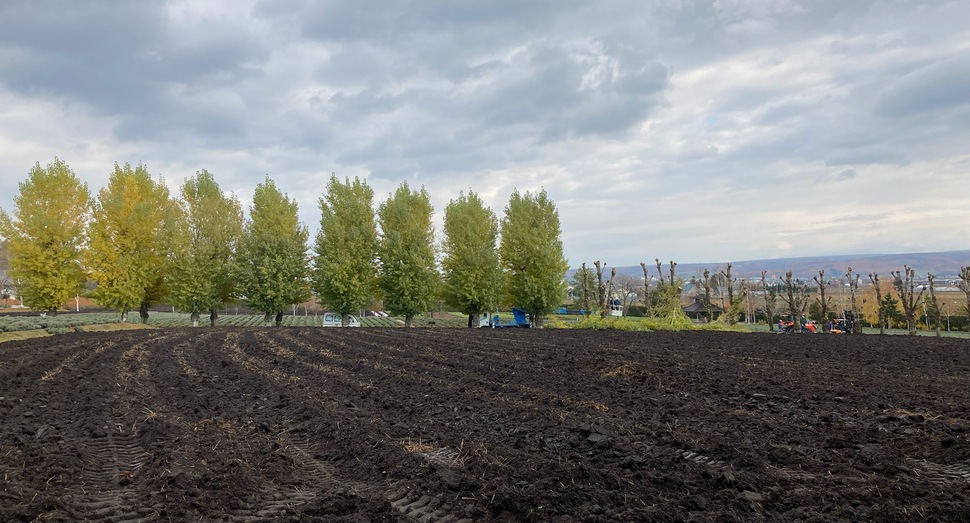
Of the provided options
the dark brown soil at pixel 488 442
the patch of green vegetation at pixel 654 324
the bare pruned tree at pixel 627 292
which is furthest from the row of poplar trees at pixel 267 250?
the dark brown soil at pixel 488 442

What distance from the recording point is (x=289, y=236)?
154ft

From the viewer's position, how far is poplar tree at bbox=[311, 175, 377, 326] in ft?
147

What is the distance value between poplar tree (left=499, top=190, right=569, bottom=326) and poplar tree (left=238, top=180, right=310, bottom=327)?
52.0ft

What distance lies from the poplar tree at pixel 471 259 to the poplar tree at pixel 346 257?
599 cm

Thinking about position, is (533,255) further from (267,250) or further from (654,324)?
(267,250)

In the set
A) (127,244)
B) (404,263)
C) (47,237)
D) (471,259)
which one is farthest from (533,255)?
(47,237)

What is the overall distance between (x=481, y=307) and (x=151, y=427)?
122 feet

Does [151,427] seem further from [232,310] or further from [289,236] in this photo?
[232,310]

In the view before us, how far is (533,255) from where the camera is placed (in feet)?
150

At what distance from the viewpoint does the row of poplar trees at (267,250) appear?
40469mm

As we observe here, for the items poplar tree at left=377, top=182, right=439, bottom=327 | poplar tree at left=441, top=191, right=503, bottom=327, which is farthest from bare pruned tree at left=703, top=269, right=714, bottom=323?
poplar tree at left=377, top=182, right=439, bottom=327

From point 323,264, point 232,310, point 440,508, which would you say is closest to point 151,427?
point 440,508

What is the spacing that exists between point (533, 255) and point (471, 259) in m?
4.77

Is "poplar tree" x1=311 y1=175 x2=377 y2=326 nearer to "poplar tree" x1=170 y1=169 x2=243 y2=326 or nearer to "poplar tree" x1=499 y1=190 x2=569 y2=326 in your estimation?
"poplar tree" x1=170 y1=169 x2=243 y2=326
